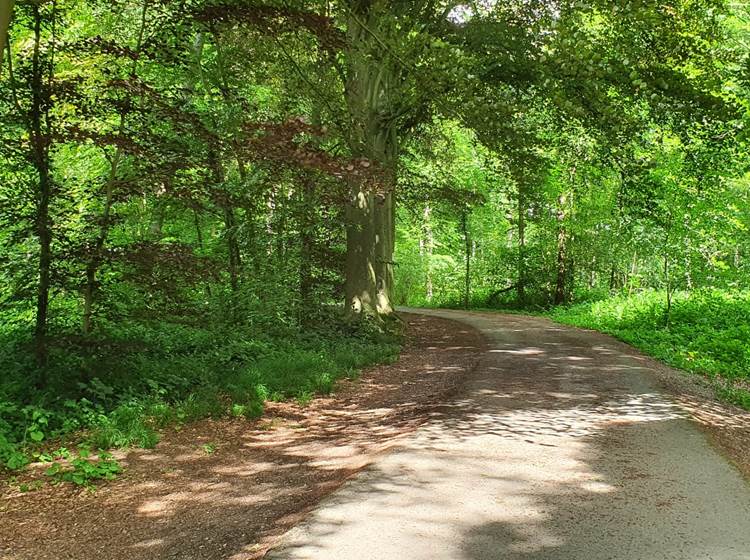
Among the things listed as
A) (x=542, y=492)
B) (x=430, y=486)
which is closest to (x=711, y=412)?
(x=542, y=492)

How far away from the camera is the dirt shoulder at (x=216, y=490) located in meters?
4.42

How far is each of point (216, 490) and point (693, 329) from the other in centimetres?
1314

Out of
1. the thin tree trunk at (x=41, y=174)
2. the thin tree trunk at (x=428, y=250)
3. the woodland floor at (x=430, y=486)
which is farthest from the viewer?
the thin tree trunk at (x=428, y=250)

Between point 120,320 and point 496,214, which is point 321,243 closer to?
point 120,320

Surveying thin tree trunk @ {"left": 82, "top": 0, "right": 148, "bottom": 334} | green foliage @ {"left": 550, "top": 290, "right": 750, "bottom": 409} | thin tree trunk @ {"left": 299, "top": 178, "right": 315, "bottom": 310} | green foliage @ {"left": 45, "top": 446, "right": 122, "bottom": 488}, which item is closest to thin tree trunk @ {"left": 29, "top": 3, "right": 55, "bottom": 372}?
thin tree trunk @ {"left": 82, "top": 0, "right": 148, "bottom": 334}

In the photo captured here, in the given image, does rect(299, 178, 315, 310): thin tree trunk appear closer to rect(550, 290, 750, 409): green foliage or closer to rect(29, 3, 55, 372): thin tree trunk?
rect(29, 3, 55, 372): thin tree trunk

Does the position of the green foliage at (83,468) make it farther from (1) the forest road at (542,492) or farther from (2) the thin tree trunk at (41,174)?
(1) the forest road at (542,492)

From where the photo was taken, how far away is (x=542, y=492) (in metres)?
4.83

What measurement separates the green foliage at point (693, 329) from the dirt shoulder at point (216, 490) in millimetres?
6051

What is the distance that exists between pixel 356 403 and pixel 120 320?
145 inches

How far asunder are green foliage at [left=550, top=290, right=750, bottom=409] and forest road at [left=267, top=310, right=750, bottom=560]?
11.9ft

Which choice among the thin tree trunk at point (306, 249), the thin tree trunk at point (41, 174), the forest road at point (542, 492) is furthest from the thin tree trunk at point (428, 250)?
the thin tree trunk at point (41, 174)

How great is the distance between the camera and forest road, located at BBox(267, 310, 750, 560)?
3.85 metres

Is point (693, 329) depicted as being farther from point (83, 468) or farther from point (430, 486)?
point (83, 468)
